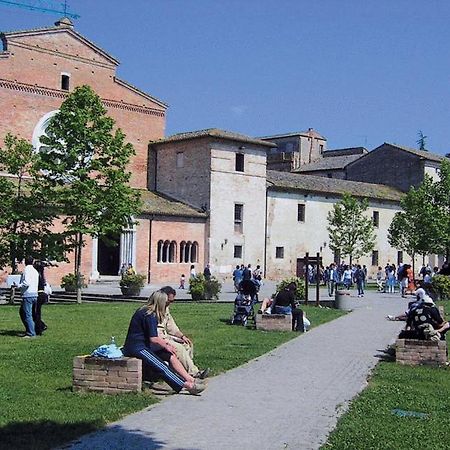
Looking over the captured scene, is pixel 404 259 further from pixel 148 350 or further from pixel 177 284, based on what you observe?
pixel 148 350

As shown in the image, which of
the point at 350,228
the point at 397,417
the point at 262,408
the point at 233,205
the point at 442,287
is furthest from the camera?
the point at 350,228

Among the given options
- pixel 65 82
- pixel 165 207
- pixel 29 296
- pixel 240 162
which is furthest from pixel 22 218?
pixel 240 162

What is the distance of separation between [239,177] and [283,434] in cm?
4026

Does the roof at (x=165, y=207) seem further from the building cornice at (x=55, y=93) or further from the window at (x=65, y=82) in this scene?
the window at (x=65, y=82)

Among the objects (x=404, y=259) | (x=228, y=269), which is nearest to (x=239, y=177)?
(x=228, y=269)

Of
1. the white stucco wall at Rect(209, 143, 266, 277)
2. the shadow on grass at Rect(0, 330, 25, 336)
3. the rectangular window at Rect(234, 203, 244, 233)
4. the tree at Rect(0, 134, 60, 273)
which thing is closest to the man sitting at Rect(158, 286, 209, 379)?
the shadow on grass at Rect(0, 330, 25, 336)

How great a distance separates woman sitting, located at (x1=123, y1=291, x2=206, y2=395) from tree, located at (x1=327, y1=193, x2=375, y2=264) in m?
41.0

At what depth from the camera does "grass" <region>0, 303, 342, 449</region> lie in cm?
751

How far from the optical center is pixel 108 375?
9219 millimetres

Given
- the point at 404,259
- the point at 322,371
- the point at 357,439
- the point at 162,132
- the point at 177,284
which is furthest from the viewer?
the point at 404,259

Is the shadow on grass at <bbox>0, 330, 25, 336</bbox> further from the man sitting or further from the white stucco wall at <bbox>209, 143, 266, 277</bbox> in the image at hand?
the white stucco wall at <bbox>209, 143, 266, 277</bbox>

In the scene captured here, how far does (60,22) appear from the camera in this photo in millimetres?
46375

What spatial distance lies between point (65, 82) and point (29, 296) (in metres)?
31.4

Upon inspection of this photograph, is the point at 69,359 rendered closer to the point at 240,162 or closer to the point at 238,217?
the point at 238,217
